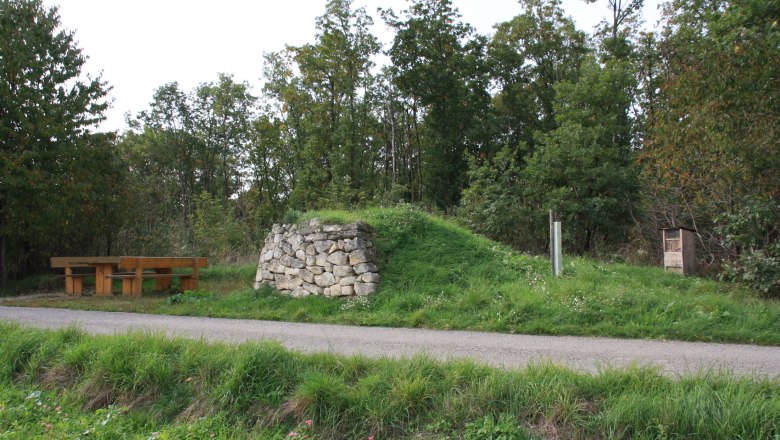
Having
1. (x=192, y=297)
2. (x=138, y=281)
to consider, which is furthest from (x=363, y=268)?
(x=138, y=281)

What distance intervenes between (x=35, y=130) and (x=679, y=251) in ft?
53.2

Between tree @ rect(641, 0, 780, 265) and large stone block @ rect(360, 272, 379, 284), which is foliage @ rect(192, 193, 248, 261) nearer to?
large stone block @ rect(360, 272, 379, 284)

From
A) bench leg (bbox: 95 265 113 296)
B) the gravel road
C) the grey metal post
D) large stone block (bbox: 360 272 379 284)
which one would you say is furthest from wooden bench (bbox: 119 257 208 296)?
the grey metal post

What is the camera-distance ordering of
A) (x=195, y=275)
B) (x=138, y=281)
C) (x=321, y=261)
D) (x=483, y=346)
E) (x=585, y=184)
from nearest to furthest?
(x=483, y=346)
(x=321, y=261)
(x=138, y=281)
(x=195, y=275)
(x=585, y=184)

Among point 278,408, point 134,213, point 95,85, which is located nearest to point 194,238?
point 134,213

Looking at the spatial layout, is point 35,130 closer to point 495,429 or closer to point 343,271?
point 343,271

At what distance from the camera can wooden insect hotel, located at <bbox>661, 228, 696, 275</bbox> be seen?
11203mm

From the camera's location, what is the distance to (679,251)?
11.2 meters

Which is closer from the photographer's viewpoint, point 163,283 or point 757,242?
point 757,242

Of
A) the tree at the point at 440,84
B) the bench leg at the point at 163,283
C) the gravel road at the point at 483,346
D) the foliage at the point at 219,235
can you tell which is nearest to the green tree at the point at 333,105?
the tree at the point at 440,84

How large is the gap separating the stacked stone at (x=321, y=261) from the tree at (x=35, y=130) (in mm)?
7067

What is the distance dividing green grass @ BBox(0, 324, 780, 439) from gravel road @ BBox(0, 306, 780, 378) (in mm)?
531

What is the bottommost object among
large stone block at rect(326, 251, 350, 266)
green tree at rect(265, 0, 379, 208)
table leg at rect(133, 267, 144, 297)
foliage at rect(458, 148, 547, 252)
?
table leg at rect(133, 267, 144, 297)

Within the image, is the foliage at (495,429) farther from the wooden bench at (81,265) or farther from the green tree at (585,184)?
the green tree at (585,184)
